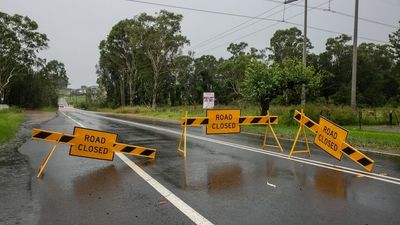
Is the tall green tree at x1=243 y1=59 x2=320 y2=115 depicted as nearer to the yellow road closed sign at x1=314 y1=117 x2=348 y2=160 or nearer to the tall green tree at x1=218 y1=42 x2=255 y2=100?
the yellow road closed sign at x1=314 y1=117 x2=348 y2=160

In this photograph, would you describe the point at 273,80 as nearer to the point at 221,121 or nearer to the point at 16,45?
the point at 221,121

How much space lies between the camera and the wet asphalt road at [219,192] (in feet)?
17.7

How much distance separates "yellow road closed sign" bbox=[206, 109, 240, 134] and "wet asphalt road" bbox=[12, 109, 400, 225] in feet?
5.10

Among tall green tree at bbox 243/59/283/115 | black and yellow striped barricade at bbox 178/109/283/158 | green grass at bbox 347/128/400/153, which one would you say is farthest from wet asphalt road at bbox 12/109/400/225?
tall green tree at bbox 243/59/283/115

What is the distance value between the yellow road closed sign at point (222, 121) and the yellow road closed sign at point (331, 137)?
2.90 metres

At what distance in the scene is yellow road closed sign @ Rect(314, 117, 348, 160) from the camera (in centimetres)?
973

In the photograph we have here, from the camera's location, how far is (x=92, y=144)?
9.63 metres

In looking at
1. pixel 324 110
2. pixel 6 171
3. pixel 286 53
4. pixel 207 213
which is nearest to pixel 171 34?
pixel 286 53

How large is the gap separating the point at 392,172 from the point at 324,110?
47.7 feet

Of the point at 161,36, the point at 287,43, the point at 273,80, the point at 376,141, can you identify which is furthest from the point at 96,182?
the point at 287,43

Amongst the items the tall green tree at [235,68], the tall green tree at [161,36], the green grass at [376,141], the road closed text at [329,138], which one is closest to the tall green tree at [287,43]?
the tall green tree at [235,68]

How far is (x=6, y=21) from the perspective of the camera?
2143 inches

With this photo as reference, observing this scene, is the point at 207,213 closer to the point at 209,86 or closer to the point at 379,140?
the point at 379,140

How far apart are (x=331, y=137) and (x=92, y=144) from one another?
6287mm
